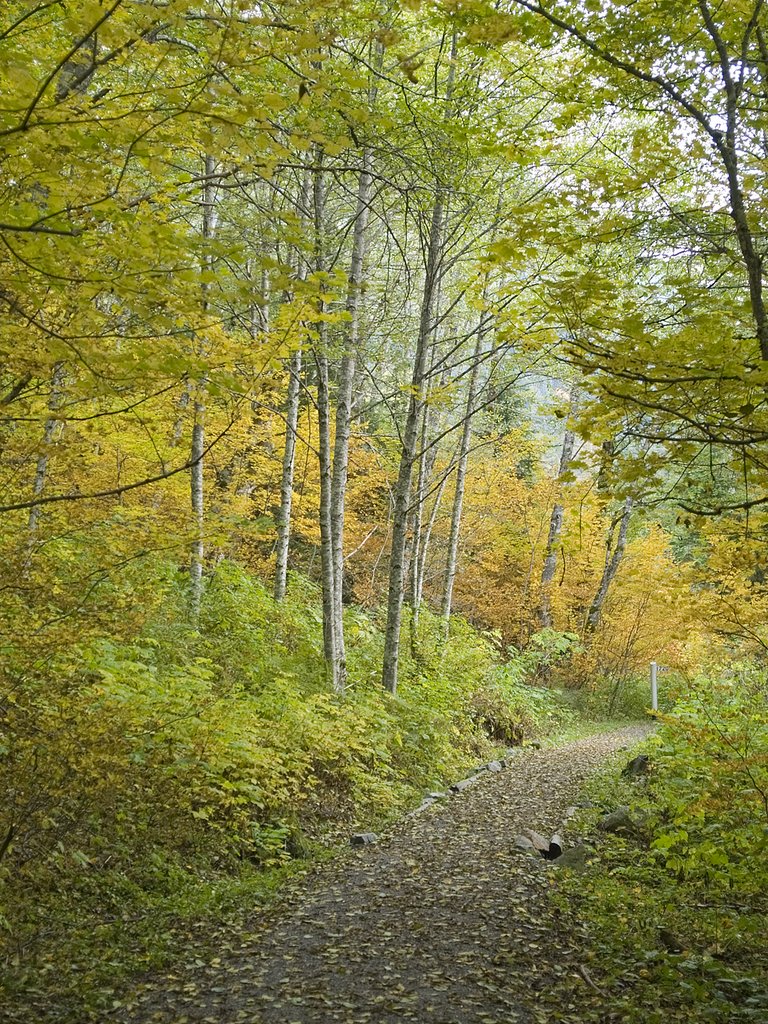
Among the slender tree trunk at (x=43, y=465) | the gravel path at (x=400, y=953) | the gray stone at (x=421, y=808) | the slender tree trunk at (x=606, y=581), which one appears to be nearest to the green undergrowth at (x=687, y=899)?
the gravel path at (x=400, y=953)

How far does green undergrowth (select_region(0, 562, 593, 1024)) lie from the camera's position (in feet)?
12.9

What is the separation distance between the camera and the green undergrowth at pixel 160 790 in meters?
3.92

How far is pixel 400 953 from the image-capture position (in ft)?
13.8

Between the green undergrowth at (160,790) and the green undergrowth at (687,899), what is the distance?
225 cm

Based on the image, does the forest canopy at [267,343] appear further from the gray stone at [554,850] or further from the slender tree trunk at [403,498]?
the gray stone at [554,850]

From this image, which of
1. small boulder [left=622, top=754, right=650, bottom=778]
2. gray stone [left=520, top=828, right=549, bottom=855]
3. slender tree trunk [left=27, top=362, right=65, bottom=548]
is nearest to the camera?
slender tree trunk [left=27, top=362, right=65, bottom=548]

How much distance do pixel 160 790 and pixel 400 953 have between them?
2.08 meters

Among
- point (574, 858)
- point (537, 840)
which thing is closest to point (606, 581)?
point (537, 840)

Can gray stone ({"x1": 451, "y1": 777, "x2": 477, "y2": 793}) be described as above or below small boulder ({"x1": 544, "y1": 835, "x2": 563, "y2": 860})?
below

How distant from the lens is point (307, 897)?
5.02 metres

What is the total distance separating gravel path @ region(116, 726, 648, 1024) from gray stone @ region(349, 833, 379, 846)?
103 millimetres

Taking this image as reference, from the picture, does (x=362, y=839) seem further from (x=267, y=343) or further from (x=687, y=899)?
(x=267, y=343)

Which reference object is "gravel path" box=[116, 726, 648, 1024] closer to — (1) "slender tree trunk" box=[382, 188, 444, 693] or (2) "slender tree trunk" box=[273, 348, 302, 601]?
(1) "slender tree trunk" box=[382, 188, 444, 693]

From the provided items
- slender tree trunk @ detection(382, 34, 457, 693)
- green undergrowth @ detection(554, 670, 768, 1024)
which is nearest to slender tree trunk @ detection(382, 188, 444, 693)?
slender tree trunk @ detection(382, 34, 457, 693)
